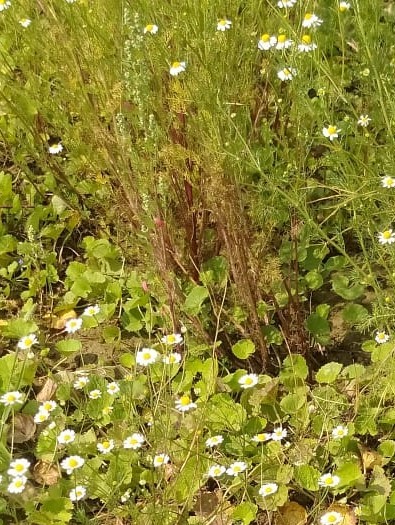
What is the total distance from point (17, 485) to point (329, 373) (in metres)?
0.83

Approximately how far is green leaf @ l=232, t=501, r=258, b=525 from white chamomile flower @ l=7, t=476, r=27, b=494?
48 centimetres

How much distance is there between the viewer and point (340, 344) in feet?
7.57

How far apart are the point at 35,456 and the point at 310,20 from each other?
1.33m

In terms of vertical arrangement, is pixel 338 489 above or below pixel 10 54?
below

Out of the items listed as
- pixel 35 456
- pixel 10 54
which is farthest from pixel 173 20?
pixel 35 456

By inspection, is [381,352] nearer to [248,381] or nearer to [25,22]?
[248,381]

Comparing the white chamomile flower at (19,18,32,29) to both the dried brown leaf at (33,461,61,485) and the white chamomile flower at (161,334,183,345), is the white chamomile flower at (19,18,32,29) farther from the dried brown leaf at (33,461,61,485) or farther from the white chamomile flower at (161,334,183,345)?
the dried brown leaf at (33,461,61,485)

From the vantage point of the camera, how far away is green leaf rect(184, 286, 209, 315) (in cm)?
217

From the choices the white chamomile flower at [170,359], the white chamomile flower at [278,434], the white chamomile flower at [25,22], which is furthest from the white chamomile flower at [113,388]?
the white chamomile flower at [25,22]

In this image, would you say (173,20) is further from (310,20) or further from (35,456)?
(35,456)

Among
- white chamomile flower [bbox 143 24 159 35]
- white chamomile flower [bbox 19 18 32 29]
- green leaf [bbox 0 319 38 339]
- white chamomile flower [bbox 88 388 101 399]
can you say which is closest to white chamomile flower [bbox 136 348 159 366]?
white chamomile flower [bbox 88 388 101 399]

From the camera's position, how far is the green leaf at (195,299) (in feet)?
7.13

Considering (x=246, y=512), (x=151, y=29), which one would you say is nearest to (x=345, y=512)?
(x=246, y=512)

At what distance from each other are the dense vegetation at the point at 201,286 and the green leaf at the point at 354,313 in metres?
0.02
